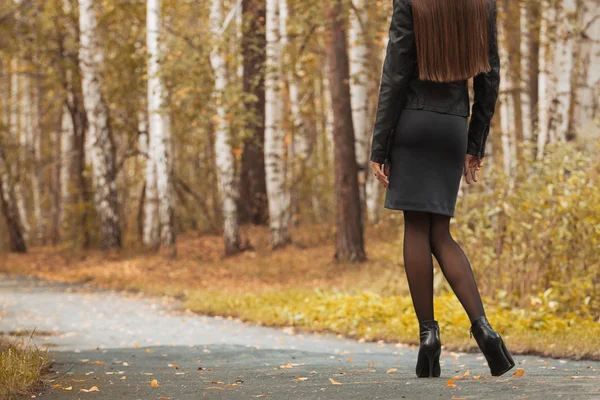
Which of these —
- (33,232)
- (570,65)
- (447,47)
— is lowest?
(33,232)

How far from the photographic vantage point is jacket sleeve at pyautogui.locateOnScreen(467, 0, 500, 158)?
201 inches

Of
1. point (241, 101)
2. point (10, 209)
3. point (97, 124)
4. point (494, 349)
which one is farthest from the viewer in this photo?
point (10, 209)

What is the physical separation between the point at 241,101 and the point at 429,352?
1381 centimetres

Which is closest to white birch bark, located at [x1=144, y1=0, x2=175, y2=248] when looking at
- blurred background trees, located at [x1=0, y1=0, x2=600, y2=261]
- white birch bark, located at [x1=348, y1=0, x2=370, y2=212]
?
blurred background trees, located at [x1=0, y1=0, x2=600, y2=261]

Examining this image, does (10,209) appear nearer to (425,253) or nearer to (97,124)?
(97,124)

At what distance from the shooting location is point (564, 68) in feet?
49.1

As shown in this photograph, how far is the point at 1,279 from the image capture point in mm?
18422

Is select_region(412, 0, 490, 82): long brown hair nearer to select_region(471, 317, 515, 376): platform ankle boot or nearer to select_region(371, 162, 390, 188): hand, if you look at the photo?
select_region(371, 162, 390, 188): hand

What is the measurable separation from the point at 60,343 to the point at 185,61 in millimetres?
9972

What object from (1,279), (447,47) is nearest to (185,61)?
(1,279)

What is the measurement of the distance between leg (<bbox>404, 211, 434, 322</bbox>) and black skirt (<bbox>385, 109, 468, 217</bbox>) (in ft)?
0.41

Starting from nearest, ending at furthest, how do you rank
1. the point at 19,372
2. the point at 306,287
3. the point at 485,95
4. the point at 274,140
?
the point at 19,372 < the point at 485,95 < the point at 306,287 < the point at 274,140

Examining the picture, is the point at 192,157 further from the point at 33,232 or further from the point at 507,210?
the point at 507,210

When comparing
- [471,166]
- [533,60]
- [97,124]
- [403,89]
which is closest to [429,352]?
[471,166]
